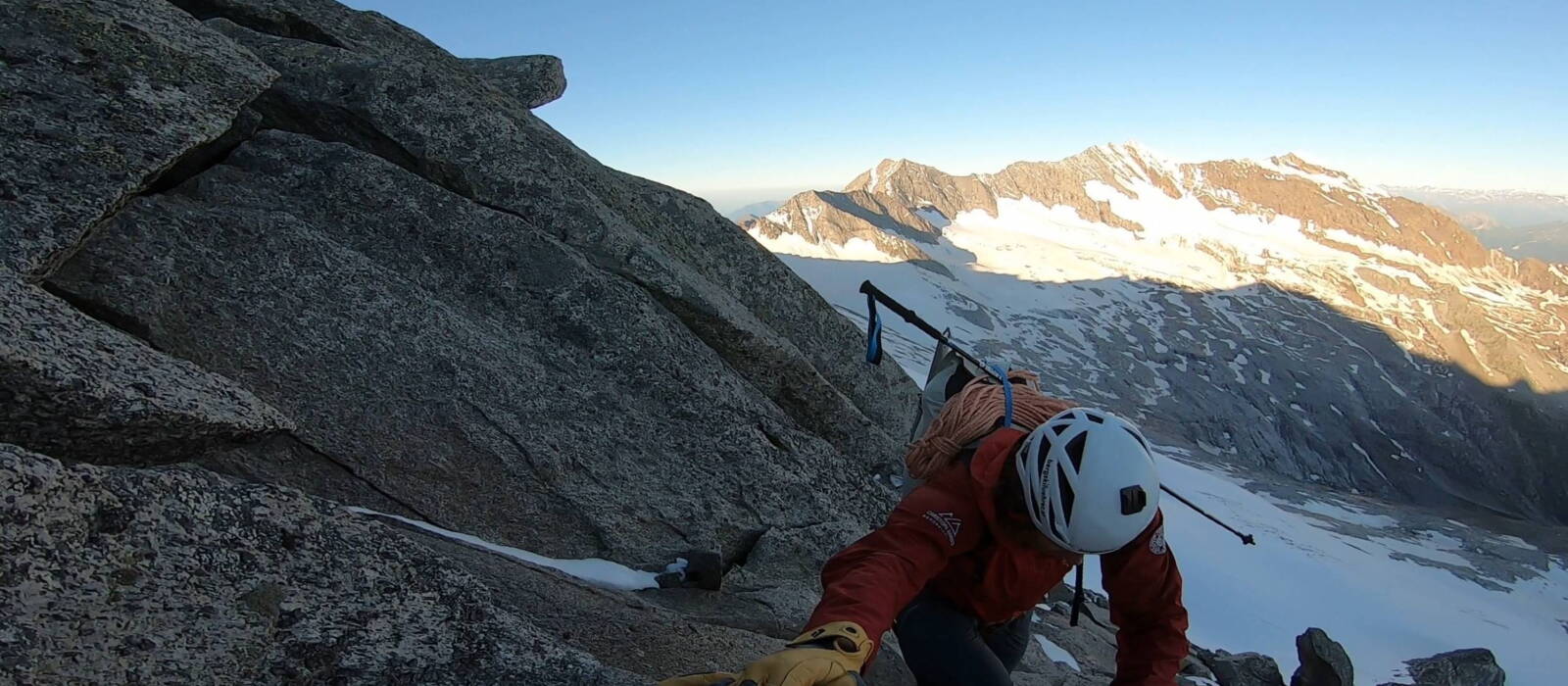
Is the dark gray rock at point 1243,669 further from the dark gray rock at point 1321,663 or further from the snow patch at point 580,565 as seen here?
the snow patch at point 580,565

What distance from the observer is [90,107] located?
8.55 metres

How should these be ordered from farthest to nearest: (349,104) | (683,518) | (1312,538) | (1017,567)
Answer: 1. (1312,538)
2. (349,104)
3. (683,518)
4. (1017,567)

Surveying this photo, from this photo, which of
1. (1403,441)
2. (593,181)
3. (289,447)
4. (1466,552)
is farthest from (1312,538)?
(1403,441)

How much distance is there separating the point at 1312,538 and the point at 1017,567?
292ft

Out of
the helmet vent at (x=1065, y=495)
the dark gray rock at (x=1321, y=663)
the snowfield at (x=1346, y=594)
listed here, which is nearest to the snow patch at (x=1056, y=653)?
the helmet vent at (x=1065, y=495)

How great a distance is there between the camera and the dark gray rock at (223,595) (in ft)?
12.1

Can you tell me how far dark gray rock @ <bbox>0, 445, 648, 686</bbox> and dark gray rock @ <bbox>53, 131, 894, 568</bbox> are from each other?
4.92m

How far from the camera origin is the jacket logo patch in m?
5.43

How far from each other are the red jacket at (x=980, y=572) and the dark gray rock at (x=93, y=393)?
4621 mm

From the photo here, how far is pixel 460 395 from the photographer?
34.9 ft

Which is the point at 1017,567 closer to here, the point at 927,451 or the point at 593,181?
the point at 927,451

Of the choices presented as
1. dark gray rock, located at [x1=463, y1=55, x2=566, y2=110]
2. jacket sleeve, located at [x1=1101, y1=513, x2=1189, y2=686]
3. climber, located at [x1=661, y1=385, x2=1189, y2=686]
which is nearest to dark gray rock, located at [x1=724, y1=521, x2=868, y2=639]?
climber, located at [x1=661, y1=385, x2=1189, y2=686]

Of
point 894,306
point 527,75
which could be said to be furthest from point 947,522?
point 527,75

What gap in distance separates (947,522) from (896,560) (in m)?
0.48
